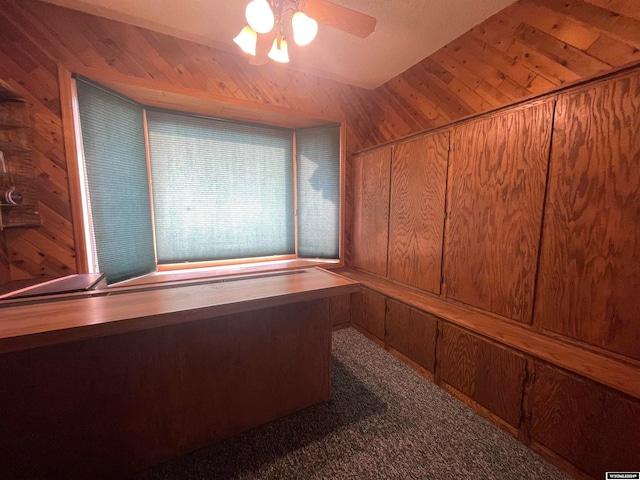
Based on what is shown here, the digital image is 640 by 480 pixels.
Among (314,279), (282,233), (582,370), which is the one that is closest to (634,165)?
(582,370)

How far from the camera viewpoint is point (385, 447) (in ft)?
4.55

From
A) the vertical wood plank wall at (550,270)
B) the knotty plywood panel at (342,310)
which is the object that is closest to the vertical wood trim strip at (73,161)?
the knotty plywood panel at (342,310)

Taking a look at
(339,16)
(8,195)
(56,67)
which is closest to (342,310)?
(339,16)

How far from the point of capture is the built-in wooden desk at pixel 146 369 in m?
1.02

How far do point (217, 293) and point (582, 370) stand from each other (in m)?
1.85

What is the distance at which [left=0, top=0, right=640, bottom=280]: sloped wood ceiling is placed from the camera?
1457 millimetres

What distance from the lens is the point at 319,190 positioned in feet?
10.2

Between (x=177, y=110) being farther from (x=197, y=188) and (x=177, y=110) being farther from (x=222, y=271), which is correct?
(x=222, y=271)

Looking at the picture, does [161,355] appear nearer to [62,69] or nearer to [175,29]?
[62,69]

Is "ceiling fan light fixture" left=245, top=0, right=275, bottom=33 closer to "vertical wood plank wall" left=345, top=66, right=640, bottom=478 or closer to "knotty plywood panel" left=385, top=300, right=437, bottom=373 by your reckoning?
"vertical wood plank wall" left=345, top=66, right=640, bottom=478

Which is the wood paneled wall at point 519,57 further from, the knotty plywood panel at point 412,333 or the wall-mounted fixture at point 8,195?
the wall-mounted fixture at point 8,195

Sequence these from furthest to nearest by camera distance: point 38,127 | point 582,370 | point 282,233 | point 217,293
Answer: point 282,233 < point 38,127 < point 217,293 < point 582,370

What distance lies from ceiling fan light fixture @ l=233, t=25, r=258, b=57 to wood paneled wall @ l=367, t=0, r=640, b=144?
168 cm

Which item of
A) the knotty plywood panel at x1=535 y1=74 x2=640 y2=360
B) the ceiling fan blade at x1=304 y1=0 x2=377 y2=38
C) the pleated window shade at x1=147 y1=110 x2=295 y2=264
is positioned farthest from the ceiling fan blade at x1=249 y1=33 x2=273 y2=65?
the knotty plywood panel at x1=535 y1=74 x2=640 y2=360
